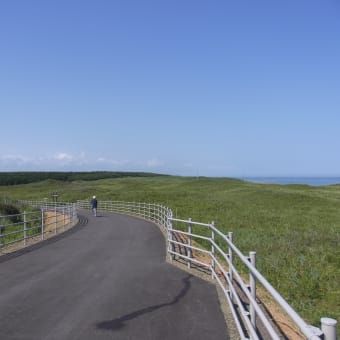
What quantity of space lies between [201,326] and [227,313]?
34.6 inches

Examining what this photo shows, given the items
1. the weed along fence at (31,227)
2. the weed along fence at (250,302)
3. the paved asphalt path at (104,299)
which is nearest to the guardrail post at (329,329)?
the weed along fence at (250,302)

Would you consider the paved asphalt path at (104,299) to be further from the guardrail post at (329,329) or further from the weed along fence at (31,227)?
the guardrail post at (329,329)

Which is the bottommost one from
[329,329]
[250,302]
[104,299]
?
[104,299]

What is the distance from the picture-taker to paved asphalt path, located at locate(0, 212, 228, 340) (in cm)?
665

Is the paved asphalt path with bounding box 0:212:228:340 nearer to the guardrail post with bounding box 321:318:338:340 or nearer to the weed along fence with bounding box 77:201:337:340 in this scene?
the weed along fence with bounding box 77:201:337:340

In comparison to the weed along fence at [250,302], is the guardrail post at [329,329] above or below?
above

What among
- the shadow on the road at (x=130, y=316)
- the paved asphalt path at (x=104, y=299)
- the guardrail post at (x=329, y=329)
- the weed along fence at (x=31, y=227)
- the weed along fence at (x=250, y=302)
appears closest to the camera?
the guardrail post at (x=329, y=329)

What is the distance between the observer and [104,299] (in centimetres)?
853

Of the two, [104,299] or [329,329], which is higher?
[329,329]

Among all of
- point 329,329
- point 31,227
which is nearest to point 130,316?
point 329,329

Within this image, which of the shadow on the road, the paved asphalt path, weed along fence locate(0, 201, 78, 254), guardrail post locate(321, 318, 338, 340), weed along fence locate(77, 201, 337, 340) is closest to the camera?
guardrail post locate(321, 318, 338, 340)

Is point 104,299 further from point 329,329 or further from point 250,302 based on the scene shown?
point 329,329

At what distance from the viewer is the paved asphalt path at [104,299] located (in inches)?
262

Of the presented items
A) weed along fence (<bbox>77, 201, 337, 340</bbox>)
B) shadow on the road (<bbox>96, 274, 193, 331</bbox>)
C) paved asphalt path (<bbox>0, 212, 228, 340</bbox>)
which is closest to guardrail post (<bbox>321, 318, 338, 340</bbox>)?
weed along fence (<bbox>77, 201, 337, 340</bbox>)
